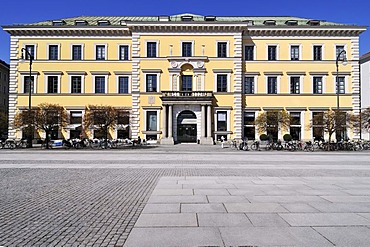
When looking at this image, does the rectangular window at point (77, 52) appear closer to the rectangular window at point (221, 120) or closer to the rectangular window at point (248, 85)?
the rectangular window at point (221, 120)

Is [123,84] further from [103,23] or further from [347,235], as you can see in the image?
[347,235]

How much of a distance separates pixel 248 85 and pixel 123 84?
19930mm

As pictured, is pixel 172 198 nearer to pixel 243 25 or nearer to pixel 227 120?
pixel 227 120

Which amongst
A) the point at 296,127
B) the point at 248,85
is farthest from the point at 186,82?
the point at 296,127

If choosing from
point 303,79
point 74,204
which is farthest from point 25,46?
point 74,204

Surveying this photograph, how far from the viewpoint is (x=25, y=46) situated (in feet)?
155

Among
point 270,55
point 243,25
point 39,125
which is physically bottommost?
point 39,125

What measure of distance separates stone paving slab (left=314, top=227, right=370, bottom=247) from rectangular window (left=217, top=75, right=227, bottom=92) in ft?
134

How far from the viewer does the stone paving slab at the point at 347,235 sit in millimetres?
4941

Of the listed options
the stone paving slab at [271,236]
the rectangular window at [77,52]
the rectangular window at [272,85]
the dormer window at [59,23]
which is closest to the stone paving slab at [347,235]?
the stone paving slab at [271,236]

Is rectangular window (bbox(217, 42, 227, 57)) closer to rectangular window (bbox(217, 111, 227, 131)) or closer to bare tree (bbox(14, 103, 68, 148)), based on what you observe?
rectangular window (bbox(217, 111, 227, 131))

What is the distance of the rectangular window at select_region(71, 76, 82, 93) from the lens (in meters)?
47.1

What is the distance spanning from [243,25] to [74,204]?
42651 millimetres

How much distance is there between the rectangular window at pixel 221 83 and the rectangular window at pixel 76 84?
21916 millimetres
